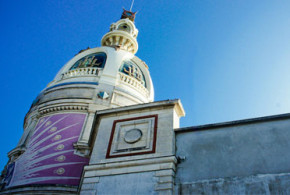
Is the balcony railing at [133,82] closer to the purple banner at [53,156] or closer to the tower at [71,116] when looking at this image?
the tower at [71,116]

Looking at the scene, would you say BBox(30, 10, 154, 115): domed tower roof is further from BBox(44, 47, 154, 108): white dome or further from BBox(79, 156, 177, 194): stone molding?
BBox(79, 156, 177, 194): stone molding

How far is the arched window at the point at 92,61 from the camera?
22812 millimetres

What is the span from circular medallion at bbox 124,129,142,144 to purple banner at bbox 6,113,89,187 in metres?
4.95

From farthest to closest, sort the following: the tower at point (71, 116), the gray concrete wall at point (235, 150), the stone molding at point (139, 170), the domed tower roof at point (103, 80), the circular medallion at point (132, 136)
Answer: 1. the domed tower roof at point (103, 80)
2. the tower at point (71, 116)
3. the circular medallion at point (132, 136)
4. the stone molding at point (139, 170)
5. the gray concrete wall at point (235, 150)

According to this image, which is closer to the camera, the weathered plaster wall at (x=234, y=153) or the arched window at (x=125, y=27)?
the weathered plaster wall at (x=234, y=153)

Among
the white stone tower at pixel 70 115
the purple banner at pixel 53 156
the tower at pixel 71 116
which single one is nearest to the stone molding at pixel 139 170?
the tower at pixel 71 116

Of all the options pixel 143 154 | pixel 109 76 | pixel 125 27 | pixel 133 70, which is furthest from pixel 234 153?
pixel 125 27

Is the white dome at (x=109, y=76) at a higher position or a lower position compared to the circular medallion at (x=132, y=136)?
higher

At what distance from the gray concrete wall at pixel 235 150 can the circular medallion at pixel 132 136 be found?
5.00ft

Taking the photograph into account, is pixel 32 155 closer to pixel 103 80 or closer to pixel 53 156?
pixel 53 156

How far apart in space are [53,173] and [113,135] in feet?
17.1

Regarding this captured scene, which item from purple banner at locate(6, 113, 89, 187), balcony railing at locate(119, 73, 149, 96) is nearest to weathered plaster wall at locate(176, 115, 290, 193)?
purple banner at locate(6, 113, 89, 187)

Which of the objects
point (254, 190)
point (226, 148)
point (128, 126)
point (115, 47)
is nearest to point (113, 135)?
point (128, 126)

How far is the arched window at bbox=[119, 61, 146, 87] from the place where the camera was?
74.7 ft
